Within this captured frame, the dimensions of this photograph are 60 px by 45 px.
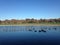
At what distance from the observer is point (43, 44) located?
15266mm

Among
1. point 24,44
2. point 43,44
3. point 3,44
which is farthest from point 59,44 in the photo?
point 3,44

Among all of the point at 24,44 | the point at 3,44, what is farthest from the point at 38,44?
the point at 3,44

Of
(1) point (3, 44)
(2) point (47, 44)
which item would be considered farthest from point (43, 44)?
(1) point (3, 44)

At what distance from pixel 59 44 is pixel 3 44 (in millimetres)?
7193

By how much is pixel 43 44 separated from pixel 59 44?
2.05 meters

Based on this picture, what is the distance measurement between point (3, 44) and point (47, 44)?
565cm

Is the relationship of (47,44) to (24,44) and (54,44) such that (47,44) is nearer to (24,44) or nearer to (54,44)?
(54,44)

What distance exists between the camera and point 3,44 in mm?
15297

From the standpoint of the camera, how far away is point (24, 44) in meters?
15.3

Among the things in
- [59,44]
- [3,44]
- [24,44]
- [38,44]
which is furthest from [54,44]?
[3,44]

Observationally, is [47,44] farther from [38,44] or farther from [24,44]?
[24,44]

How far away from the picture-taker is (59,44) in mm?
15250

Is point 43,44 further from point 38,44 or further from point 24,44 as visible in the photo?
point 24,44

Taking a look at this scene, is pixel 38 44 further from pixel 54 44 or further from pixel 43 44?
pixel 54 44
